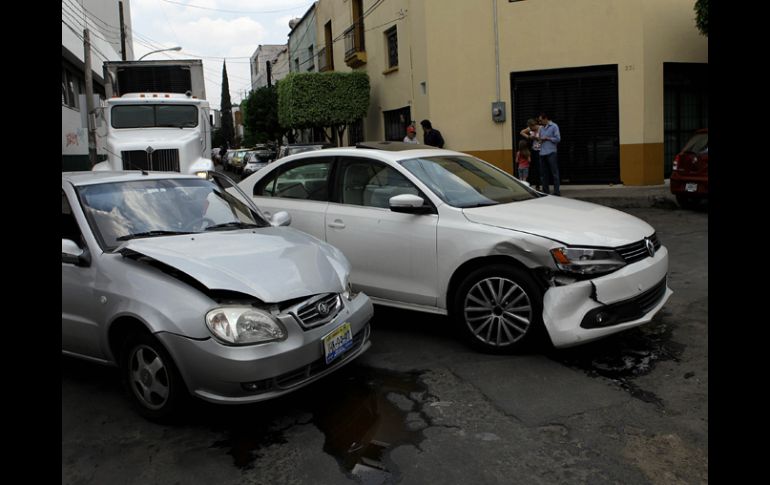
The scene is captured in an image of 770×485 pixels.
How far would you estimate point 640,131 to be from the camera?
15.8 metres

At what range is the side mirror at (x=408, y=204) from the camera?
5062 mm

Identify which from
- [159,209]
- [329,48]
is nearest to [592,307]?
[159,209]

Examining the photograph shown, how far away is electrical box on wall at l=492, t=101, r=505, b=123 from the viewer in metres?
17.0

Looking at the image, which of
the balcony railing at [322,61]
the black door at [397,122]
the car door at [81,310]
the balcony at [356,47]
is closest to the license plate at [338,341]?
the car door at [81,310]

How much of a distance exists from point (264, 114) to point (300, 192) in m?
36.5

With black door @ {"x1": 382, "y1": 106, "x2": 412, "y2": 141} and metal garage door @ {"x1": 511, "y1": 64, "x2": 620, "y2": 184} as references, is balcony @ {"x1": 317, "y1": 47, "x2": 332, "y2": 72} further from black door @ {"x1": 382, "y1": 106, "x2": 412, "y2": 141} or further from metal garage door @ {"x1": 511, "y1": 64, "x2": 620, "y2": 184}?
metal garage door @ {"x1": 511, "y1": 64, "x2": 620, "y2": 184}

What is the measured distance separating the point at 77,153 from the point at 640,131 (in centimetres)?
2228

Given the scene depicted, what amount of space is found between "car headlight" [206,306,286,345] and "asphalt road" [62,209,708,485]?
0.56 metres

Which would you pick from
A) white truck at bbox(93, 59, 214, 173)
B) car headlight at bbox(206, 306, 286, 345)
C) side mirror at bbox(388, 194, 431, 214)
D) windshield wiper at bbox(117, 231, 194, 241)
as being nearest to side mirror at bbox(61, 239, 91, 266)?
windshield wiper at bbox(117, 231, 194, 241)

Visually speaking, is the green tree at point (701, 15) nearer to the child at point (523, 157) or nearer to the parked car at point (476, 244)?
the child at point (523, 157)

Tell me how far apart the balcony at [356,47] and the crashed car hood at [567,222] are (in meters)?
19.5

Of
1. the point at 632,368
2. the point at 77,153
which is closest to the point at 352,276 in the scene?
the point at 632,368
